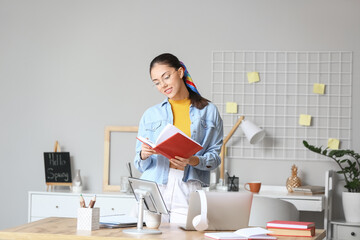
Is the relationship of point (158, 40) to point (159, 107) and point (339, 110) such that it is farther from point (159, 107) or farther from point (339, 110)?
point (159, 107)

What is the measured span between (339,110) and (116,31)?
6.68 ft

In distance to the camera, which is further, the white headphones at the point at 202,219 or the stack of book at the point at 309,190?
the stack of book at the point at 309,190

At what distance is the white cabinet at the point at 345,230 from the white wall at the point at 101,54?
0.49m

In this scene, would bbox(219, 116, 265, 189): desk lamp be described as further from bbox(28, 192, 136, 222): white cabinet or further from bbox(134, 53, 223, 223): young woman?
bbox(134, 53, 223, 223): young woman

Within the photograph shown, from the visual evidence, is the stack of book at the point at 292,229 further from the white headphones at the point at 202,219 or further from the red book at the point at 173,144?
the red book at the point at 173,144

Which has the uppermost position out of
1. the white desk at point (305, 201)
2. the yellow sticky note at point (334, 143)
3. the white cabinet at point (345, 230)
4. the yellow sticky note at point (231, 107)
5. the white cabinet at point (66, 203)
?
the yellow sticky note at point (231, 107)

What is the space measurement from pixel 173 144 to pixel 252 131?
219 centimetres

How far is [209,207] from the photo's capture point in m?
2.15

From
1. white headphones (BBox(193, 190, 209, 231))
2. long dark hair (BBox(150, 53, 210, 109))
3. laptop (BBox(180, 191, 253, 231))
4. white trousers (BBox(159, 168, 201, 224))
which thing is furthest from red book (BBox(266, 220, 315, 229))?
long dark hair (BBox(150, 53, 210, 109))

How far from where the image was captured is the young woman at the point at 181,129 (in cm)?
248

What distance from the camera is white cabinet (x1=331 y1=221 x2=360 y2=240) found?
13.5ft

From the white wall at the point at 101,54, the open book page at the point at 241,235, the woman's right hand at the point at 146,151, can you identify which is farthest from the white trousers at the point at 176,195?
the white wall at the point at 101,54

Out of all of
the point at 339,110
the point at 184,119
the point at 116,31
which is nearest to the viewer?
the point at 184,119

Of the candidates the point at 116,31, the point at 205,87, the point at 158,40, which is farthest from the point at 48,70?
the point at 205,87
